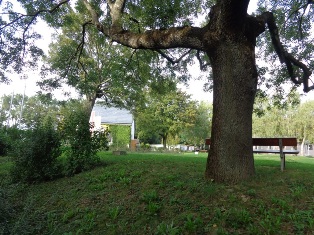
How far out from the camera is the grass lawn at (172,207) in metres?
4.02

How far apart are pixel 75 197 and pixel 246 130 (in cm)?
422

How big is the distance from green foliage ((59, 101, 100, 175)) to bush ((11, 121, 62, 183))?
0.34 m

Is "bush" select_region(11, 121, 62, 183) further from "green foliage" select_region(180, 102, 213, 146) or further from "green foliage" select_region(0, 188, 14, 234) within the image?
"green foliage" select_region(180, 102, 213, 146)

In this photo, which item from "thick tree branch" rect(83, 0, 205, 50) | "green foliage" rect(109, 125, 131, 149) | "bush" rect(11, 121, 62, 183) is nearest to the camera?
"thick tree branch" rect(83, 0, 205, 50)

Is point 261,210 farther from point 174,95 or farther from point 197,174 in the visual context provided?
point 174,95

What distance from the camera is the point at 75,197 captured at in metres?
5.99

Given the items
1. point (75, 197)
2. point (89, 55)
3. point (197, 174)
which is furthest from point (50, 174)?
point (89, 55)

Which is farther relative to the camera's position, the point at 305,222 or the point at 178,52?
the point at 178,52

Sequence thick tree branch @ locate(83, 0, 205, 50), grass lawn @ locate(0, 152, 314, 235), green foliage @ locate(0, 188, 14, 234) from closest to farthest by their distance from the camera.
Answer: grass lawn @ locate(0, 152, 314, 235), green foliage @ locate(0, 188, 14, 234), thick tree branch @ locate(83, 0, 205, 50)

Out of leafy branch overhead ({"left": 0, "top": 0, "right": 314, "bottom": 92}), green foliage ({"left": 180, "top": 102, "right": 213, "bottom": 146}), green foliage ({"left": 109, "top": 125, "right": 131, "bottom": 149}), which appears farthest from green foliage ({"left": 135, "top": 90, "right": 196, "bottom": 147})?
leafy branch overhead ({"left": 0, "top": 0, "right": 314, "bottom": 92})

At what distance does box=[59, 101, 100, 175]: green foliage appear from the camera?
8.19 meters

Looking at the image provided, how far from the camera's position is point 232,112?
5.56 metres

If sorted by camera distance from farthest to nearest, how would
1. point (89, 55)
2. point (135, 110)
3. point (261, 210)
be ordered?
1. point (135, 110)
2. point (89, 55)
3. point (261, 210)

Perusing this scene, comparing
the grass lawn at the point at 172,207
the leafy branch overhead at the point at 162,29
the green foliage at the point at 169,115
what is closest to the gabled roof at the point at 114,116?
the green foliage at the point at 169,115
